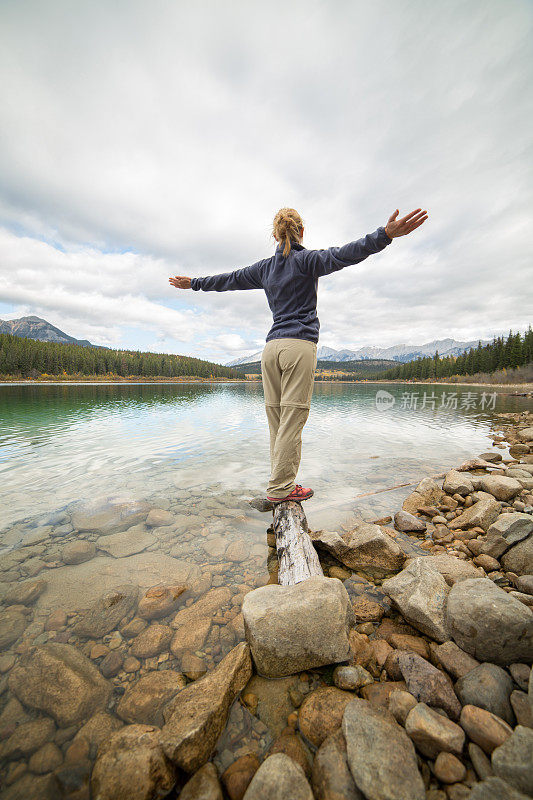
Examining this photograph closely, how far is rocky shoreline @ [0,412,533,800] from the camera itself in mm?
1463

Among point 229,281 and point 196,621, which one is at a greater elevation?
point 229,281

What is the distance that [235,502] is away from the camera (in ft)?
18.7

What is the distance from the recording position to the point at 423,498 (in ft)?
18.3

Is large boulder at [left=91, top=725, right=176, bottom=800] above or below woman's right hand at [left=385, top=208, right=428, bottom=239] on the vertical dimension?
→ below

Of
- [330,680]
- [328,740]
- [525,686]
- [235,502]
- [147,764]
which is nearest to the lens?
[147,764]

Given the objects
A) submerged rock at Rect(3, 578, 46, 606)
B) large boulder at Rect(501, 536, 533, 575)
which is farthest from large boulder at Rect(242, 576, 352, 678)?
submerged rock at Rect(3, 578, 46, 606)

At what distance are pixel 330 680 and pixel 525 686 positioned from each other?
120 cm

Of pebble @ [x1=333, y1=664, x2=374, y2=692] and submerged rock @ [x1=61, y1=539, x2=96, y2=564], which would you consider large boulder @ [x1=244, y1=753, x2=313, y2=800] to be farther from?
submerged rock @ [x1=61, y1=539, x2=96, y2=564]

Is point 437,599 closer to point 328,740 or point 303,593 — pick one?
point 303,593

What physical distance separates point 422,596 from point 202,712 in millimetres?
1948

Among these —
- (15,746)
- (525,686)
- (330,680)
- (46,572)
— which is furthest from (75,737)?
(525,686)

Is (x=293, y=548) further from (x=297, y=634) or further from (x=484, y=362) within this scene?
(x=484, y=362)

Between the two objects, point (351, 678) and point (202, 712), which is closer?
point (202, 712)
